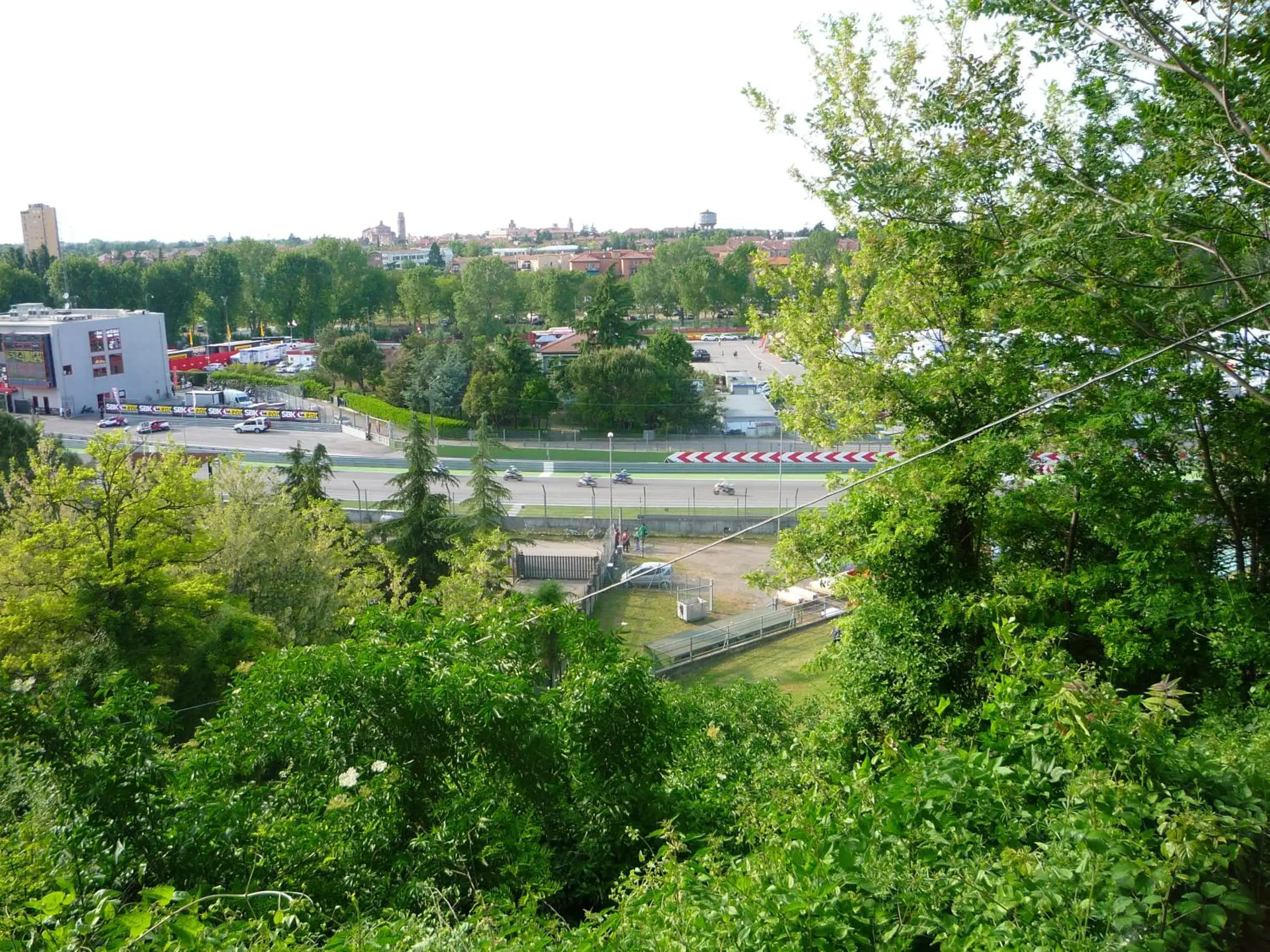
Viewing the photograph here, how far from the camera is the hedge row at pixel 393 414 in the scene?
34062mm

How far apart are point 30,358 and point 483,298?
21.9 metres

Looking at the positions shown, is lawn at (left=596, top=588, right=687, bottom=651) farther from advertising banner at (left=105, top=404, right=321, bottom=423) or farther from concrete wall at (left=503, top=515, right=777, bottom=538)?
advertising banner at (left=105, top=404, right=321, bottom=423)

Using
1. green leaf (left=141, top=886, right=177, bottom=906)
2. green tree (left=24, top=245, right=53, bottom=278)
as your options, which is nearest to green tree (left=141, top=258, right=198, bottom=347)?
green tree (left=24, top=245, right=53, bottom=278)

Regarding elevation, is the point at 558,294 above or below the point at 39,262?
below

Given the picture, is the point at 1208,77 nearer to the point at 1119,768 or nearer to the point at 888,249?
the point at 888,249

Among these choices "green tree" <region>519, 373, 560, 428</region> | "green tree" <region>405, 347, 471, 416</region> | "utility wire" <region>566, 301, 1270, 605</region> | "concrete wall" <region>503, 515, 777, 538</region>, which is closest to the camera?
"utility wire" <region>566, 301, 1270, 605</region>

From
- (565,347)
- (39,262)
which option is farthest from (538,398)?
(39,262)

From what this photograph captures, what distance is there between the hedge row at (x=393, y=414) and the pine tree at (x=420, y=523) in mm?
13312

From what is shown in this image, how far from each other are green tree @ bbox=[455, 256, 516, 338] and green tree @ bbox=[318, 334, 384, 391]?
8177 millimetres

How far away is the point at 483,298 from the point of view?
50688 mm

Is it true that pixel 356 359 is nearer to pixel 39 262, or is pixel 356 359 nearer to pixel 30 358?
pixel 30 358

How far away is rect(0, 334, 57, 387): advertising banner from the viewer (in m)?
37.2

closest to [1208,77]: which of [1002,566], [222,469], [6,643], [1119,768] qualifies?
[1002,566]

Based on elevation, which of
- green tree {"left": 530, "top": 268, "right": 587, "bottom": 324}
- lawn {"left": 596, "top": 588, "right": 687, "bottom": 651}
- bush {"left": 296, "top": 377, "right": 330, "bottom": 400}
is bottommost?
lawn {"left": 596, "top": 588, "right": 687, "bottom": 651}
